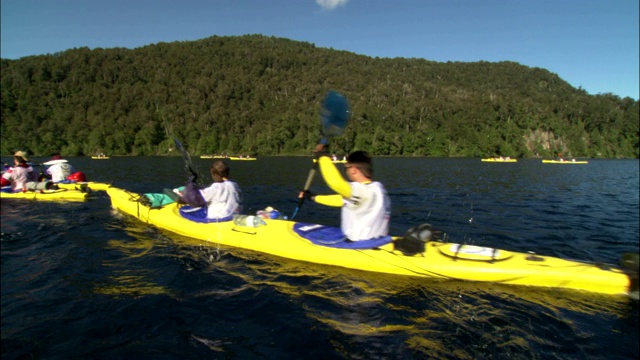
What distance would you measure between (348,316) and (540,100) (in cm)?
15128

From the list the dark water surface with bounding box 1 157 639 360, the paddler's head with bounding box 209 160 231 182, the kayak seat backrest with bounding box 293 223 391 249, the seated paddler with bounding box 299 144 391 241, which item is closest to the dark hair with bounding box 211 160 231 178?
the paddler's head with bounding box 209 160 231 182

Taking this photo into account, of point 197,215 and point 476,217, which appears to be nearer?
point 197,215

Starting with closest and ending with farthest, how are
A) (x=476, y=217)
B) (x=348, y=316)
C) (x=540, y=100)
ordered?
(x=348, y=316) → (x=476, y=217) → (x=540, y=100)

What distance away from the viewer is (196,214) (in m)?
8.93

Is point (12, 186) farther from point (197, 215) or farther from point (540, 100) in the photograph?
point (540, 100)

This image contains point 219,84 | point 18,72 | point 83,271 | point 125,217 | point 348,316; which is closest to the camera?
point 348,316

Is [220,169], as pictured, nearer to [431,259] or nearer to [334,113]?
[334,113]

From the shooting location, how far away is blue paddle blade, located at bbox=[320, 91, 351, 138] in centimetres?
764

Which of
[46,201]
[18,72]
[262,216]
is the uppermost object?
[18,72]

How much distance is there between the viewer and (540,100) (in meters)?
129

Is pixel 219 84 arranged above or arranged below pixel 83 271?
above

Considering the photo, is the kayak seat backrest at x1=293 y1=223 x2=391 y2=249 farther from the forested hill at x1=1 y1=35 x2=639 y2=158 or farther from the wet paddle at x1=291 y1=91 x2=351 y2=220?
the forested hill at x1=1 y1=35 x2=639 y2=158

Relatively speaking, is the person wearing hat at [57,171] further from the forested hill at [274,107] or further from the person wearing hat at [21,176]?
the forested hill at [274,107]

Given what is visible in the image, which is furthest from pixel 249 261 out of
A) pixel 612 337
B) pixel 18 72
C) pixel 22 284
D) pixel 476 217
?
pixel 18 72
